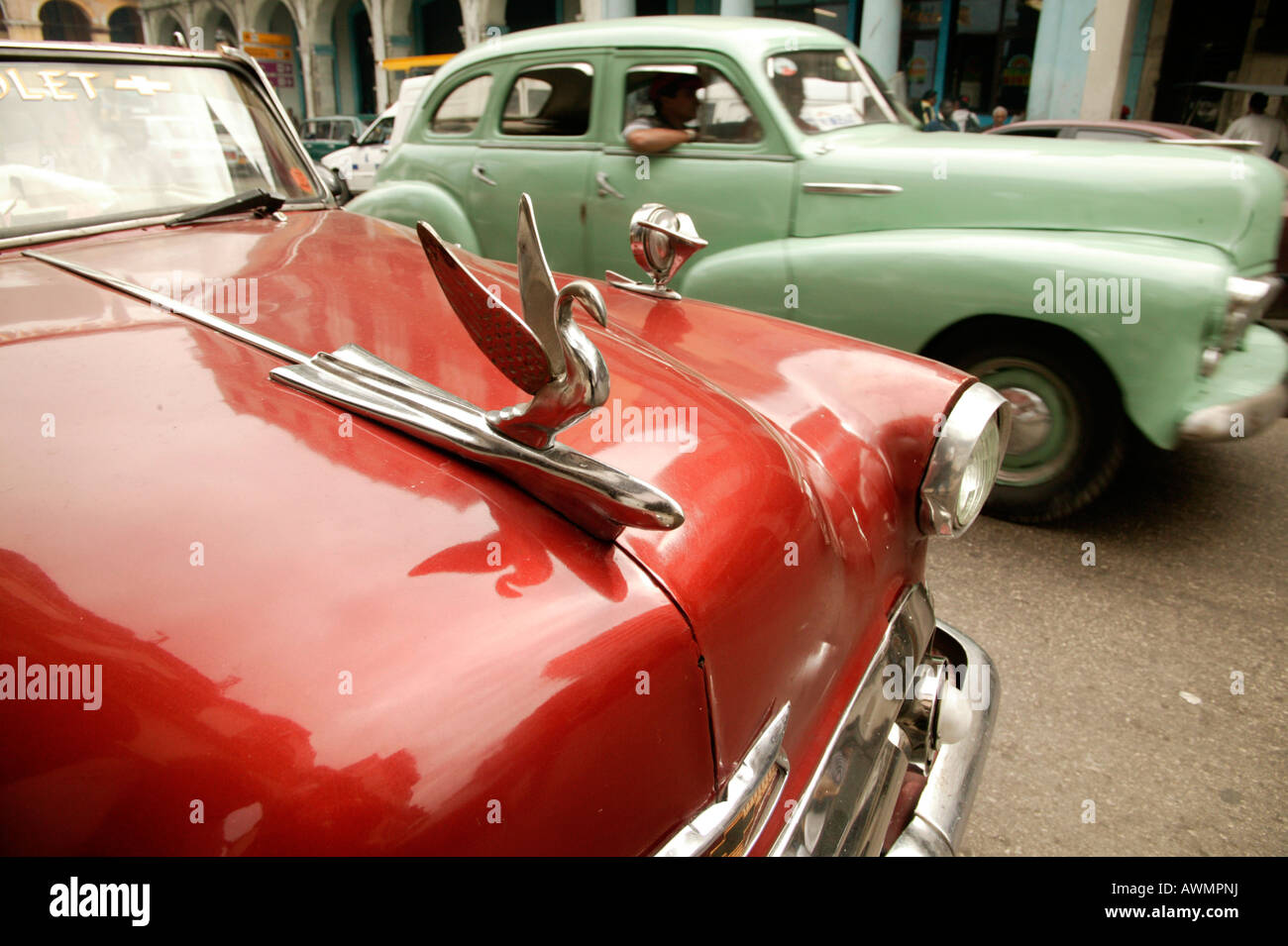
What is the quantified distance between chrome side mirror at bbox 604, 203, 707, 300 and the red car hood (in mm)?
612

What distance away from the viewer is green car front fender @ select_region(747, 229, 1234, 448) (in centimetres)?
283

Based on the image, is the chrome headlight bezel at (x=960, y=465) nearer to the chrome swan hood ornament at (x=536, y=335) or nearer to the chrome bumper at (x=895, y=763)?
the chrome bumper at (x=895, y=763)

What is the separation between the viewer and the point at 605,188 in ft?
13.2

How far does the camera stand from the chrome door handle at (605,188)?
3980mm

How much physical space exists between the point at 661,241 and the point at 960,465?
0.85 meters

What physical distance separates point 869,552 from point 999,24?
14884mm

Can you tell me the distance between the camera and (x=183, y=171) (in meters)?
2.03

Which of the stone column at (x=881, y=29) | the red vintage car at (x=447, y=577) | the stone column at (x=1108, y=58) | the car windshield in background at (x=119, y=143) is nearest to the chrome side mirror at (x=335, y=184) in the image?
the car windshield in background at (x=119, y=143)

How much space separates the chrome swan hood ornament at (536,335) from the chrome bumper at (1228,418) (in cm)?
269

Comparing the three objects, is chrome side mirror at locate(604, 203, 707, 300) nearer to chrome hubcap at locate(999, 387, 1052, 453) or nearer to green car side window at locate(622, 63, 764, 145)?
chrome hubcap at locate(999, 387, 1052, 453)

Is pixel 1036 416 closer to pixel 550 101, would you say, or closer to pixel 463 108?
pixel 550 101

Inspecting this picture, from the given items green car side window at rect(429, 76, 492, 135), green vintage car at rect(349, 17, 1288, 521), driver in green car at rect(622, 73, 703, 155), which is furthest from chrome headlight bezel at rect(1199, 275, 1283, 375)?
green car side window at rect(429, 76, 492, 135)
